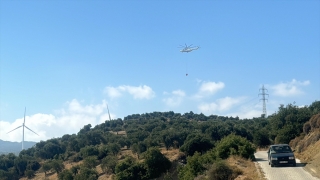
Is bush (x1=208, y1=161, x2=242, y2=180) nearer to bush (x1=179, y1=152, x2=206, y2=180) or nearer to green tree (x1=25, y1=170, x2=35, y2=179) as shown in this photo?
bush (x1=179, y1=152, x2=206, y2=180)

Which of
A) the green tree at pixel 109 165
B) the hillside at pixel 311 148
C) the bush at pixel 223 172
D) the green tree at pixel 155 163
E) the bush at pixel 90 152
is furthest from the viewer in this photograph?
the bush at pixel 90 152

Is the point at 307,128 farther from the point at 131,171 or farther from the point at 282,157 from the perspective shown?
the point at 131,171

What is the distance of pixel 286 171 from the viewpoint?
27.5 m

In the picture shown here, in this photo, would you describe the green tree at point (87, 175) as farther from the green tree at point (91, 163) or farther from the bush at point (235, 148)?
the bush at point (235, 148)

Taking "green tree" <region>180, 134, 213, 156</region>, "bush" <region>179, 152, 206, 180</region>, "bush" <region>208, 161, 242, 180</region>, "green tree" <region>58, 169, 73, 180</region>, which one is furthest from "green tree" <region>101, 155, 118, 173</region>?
"bush" <region>208, 161, 242, 180</region>

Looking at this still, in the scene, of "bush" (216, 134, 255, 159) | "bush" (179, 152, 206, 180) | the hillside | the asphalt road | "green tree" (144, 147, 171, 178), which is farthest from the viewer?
"green tree" (144, 147, 171, 178)

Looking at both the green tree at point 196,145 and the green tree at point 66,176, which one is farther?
the green tree at point 196,145

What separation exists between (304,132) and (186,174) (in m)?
22.3

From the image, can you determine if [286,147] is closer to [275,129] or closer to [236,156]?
[236,156]

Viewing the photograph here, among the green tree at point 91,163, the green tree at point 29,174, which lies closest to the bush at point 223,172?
the green tree at point 91,163

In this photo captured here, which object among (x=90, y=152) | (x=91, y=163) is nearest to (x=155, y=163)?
(x=91, y=163)

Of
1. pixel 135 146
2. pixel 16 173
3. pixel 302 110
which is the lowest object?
pixel 16 173

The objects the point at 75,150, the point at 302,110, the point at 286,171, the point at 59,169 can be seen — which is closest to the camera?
the point at 286,171

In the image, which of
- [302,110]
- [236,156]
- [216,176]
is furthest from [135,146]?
[216,176]
